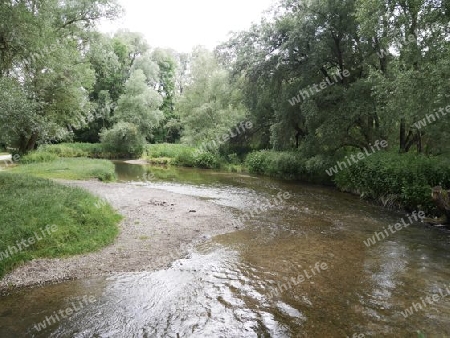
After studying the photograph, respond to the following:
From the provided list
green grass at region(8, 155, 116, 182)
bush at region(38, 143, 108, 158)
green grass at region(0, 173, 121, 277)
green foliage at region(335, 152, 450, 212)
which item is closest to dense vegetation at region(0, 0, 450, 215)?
green foliage at region(335, 152, 450, 212)

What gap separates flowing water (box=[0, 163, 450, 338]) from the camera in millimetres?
5887

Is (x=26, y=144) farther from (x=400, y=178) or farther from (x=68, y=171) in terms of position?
(x=400, y=178)

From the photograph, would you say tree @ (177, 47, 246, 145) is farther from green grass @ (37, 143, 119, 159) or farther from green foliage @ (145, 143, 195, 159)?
green grass @ (37, 143, 119, 159)

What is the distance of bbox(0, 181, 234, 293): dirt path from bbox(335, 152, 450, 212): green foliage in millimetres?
8454

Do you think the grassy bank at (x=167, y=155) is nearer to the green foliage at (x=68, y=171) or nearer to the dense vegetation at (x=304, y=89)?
the dense vegetation at (x=304, y=89)

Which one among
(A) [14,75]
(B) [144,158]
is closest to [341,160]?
(A) [14,75]

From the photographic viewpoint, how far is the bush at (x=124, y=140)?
42000mm

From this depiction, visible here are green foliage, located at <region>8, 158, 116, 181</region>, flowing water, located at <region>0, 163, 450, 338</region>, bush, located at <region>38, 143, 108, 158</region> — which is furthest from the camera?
bush, located at <region>38, 143, 108, 158</region>

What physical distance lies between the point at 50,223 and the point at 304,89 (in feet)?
62.3

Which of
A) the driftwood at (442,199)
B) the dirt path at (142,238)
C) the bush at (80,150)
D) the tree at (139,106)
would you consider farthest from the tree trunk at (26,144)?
the driftwood at (442,199)

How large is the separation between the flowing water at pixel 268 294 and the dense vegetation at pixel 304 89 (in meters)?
5.62

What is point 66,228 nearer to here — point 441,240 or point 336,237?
point 336,237

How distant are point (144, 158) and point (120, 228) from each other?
3393 centimetres

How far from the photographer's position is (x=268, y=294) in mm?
7219
